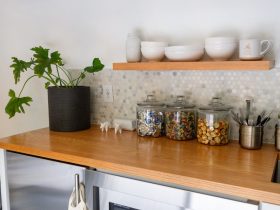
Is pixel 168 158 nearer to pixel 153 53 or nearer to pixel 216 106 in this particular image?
pixel 216 106

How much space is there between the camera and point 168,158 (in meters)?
1.11

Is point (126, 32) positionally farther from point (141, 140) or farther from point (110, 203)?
point (110, 203)

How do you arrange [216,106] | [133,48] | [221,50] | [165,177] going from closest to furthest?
1. [165,177]
2. [221,50]
3. [216,106]
4. [133,48]

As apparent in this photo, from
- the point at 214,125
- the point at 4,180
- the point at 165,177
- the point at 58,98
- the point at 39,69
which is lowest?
the point at 4,180

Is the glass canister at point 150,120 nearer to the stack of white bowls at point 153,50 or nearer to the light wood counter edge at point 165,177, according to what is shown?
the stack of white bowls at point 153,50

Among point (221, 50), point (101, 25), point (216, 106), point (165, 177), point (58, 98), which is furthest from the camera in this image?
point (101, 25)

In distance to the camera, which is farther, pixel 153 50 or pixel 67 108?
pixel 67 108

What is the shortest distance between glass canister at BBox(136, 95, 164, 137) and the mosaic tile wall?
127mm

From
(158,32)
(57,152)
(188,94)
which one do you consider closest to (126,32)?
(158,32)

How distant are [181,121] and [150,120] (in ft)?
0.54

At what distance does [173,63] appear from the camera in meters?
1.27

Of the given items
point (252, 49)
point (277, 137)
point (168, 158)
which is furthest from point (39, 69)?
point (277, 137)

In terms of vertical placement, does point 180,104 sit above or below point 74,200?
above

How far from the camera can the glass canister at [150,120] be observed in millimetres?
1421
